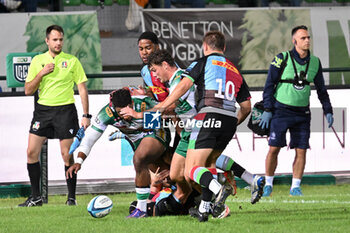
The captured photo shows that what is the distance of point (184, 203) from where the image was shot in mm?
9562

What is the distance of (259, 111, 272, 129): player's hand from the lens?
12320mm

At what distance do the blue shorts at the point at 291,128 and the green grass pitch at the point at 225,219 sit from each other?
1.17 meters

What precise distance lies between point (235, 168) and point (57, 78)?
3.30 metres

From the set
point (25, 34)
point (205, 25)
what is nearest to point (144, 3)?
point (205, 25)

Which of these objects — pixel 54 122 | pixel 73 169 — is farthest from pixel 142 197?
pixel 54 122

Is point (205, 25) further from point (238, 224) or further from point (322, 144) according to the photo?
point (238, 224)

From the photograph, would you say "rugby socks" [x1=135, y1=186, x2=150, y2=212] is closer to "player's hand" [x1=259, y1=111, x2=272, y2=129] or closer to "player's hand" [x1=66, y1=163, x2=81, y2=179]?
"player's hand" [x1=66, y1=163, x2=81, y2=179]

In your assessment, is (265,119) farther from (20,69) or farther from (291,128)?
(20,69)

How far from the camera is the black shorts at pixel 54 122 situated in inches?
447

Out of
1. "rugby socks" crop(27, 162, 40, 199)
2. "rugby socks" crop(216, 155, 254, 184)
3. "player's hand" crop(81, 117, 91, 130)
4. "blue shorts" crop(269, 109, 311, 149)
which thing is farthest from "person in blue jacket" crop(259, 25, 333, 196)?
"rugby socks" crop(27, 162, 40, 199)

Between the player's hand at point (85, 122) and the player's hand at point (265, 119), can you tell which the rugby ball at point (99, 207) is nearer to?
the player's hand at point (85, 122)

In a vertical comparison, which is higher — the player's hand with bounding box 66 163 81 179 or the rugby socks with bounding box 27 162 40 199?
the player's hand with bounding box 66 163 81 179

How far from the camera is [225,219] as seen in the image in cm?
872

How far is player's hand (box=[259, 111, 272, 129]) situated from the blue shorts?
7 centimetres
